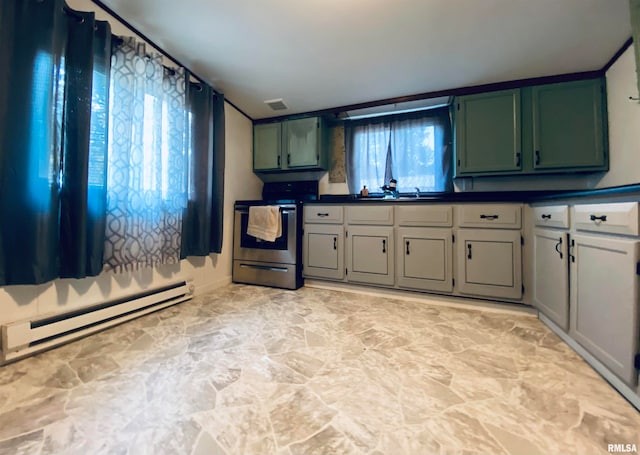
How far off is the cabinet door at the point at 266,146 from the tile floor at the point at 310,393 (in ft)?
6.93

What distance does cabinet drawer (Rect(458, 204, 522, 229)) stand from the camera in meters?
2.09

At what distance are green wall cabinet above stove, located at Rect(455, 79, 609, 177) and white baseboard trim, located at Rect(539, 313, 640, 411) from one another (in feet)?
4.74

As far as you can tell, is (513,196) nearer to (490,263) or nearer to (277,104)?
(490,263)

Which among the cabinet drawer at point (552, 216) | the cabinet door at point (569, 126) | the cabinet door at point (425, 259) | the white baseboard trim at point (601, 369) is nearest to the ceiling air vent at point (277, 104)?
the cabinet door at point (425, 259)

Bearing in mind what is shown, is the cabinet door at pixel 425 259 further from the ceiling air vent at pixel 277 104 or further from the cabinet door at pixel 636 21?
the ceiling air vent at pixel 277 104

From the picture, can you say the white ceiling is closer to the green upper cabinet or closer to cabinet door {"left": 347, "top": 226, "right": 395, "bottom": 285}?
the green upper cabinet

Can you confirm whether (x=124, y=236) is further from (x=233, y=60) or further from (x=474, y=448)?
(x=474, y=448)

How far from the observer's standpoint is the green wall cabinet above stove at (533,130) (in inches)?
85.6

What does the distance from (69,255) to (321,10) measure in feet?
7.26

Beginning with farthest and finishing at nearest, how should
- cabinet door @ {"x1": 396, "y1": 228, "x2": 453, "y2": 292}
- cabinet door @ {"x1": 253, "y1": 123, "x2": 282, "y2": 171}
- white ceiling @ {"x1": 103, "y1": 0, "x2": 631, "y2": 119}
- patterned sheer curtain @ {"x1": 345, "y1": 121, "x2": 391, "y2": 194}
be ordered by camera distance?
1. cabinet door @ {"x1": 253, "y1": 123, "x2": 282, "y2": 171}
2. patterned sheer curtain @ {"x1": 345, "y1": 121, "x2": 391, "y2": 194}
3. cabinet door @ {"x1": 396, "y1": 228, "x2": 453, "y2": 292}
4. white ceiling @ {"x1": 103, "y1": 0, "x2": 631, "y2": 119}

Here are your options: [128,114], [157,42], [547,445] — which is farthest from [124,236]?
[547,445]

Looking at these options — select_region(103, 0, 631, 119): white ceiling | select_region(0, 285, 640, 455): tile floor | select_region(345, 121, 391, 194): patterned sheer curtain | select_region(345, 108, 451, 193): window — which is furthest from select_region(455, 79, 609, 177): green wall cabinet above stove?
select_region(0, 285, 640, 455): tile floor

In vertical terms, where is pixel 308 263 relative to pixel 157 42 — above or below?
below

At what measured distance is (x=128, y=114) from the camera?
5.74 feet
